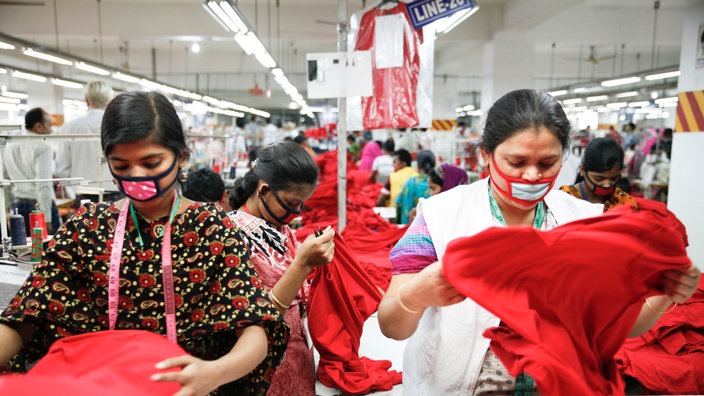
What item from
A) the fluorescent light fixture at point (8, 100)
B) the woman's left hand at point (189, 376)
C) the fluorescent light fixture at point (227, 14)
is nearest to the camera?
the woman's left hand at point (189, 376)

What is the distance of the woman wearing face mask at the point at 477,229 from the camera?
133 centimetres

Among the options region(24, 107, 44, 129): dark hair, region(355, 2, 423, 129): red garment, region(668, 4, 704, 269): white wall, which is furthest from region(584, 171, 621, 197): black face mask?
region(24, 107, 44, 129): dark hair

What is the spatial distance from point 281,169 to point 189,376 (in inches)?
44.7

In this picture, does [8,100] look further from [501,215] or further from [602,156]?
[501,215]

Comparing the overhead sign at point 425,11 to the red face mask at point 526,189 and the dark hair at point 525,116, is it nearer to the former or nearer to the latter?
the dark hair at point 525,116

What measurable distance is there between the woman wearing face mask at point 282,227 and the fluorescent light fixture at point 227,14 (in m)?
3.23

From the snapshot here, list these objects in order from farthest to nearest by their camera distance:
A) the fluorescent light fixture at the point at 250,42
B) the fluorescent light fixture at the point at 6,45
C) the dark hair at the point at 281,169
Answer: the fluorescent light fixture at the point at 250,42, the fluorescent light fixture at the point at 6,45, the dark hair at the point at 281,169

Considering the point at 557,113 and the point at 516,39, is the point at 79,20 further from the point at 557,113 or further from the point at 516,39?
the point at 557,113

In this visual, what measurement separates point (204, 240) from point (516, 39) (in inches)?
431

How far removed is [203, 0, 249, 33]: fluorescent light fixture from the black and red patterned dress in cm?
402

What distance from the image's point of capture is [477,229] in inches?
55.9

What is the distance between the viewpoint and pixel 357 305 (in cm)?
225

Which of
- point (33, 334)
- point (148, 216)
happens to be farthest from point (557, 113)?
point (33, 334)

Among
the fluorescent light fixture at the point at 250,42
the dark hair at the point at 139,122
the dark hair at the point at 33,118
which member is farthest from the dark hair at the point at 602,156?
the dark hair at the point at 33,118
